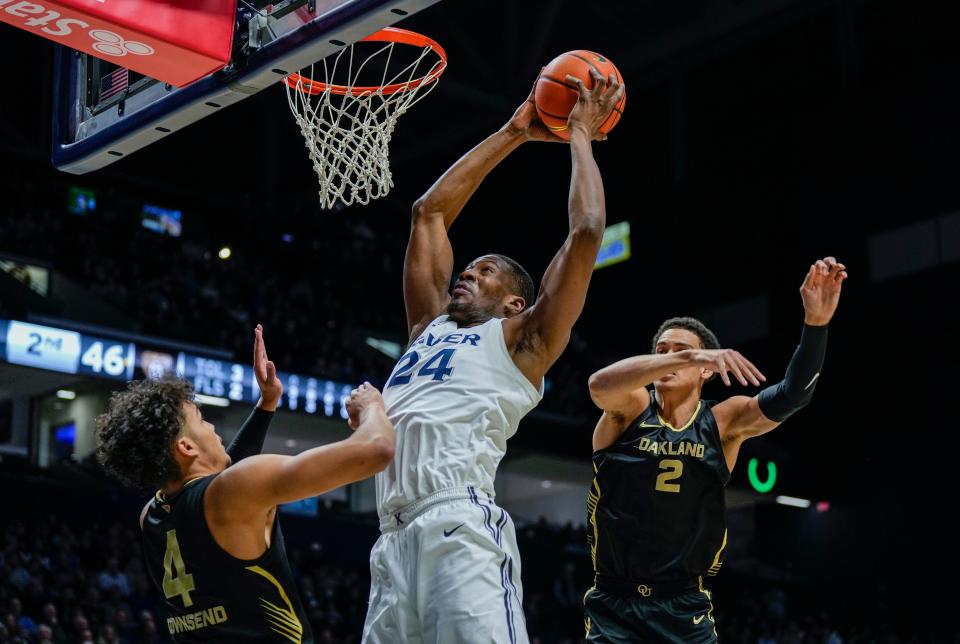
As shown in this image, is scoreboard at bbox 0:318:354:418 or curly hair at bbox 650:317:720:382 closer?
curly hair at bbox 650:317:720:382

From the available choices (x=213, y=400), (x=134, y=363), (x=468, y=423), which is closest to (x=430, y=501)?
(x=468, y=423)

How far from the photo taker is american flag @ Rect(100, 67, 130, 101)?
5468 mm

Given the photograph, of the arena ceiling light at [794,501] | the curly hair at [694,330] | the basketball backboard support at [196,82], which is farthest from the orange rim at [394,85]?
the arena ceiling light at [794,501]

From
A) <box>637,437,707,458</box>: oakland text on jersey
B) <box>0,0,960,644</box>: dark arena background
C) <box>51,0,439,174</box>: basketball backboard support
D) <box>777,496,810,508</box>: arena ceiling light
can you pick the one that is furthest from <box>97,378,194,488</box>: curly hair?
<box>777,496,810,508</box>: arena ceiling light

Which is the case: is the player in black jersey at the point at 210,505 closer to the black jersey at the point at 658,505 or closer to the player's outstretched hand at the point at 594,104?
the player's outstretched hand at the point at 594,104

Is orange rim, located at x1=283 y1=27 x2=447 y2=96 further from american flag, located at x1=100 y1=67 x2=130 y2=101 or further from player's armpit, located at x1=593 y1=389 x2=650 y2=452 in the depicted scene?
player's armpit, located at x1=593 y1=389 x2=650 y2=452

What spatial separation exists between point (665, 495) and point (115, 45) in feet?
9.28

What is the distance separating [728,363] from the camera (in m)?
4.29

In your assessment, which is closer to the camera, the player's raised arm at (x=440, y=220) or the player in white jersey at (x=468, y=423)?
the player in white jersey at (x=468, y=423)

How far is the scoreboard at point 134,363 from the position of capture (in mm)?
16594

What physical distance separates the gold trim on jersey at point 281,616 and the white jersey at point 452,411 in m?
0.48

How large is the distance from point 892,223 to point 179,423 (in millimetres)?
19408

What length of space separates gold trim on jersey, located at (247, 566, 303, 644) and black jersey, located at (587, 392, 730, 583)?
184cm

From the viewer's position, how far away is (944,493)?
70.0ft
